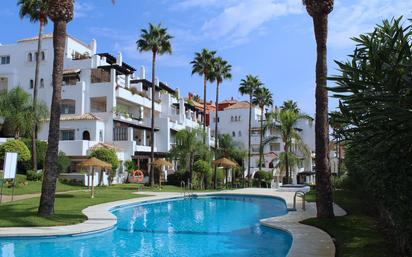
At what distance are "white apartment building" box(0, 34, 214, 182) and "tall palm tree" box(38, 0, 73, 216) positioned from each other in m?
26.3

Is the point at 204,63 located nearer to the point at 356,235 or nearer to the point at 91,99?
the point at 91,99

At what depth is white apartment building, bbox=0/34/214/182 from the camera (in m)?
47.1

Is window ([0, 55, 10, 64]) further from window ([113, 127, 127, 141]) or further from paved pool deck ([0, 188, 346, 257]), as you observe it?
paved pool deck ([0, 188, 346, 257])

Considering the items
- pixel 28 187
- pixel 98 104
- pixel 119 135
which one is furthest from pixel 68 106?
pixel 28 187

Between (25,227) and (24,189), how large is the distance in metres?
15.9

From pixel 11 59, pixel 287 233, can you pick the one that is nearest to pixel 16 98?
pixel 11 59

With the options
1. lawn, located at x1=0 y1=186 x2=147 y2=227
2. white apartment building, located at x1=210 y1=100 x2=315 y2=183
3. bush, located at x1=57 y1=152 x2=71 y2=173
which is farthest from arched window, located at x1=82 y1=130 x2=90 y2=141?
white apartment building, located at x1=210 y1=100 x2=315 y2=183

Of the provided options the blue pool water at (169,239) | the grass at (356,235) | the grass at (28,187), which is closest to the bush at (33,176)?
the grass at (28,187)

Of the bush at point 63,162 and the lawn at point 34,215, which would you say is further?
the bush at point 63,162

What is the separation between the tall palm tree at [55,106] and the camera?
57.1 feet

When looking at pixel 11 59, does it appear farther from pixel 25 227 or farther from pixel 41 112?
pixel 25 227

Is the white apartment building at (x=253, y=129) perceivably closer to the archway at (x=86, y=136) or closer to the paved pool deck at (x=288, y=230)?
the archway at (x=86, y=136)

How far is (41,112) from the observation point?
1578 inches

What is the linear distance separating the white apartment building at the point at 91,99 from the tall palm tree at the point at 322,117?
102ft
